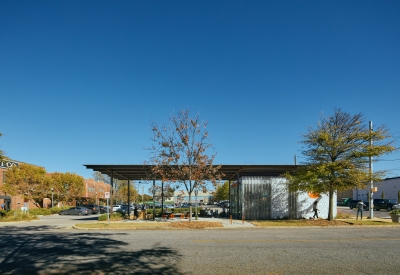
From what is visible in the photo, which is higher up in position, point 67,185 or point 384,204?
point 67,185

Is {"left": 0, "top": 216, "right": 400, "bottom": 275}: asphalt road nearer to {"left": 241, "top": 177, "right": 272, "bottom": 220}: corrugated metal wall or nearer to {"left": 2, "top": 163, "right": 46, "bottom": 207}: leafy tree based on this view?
{"left": 241, "top": 177, "right": 272, "bottom": 220}: corrugated metal wall

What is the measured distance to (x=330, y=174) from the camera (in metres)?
24.0

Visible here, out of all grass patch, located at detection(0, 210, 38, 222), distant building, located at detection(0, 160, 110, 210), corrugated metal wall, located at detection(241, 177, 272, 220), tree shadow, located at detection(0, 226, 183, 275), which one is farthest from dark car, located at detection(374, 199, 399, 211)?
distant building, located at detection(0, 160, 110, 210)

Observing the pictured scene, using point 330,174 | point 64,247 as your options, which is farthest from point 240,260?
point 330,174

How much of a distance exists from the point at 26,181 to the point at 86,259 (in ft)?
148

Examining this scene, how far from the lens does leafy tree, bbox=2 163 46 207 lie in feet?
156

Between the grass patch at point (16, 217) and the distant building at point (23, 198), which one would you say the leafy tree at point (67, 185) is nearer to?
the distant building at point (23, 198)

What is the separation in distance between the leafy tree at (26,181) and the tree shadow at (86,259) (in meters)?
38.1

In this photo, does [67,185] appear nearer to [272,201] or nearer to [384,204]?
[272,201]

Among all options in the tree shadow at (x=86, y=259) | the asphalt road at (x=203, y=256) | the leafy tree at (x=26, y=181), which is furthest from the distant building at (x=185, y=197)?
the leafy tree at (x=26, y=181)

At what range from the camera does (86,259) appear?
10641 millimetres

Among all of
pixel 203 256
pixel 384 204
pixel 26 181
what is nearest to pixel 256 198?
pixel 203 256

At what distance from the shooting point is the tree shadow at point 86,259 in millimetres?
9203

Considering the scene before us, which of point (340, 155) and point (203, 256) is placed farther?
point (340, 155)
